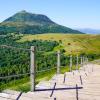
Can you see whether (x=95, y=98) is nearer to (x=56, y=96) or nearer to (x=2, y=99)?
(x=56, y=96)

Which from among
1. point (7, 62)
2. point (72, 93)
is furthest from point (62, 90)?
point (7, 62)

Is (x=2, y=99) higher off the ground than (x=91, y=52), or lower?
higher

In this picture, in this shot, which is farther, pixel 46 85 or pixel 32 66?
pixel 46 85

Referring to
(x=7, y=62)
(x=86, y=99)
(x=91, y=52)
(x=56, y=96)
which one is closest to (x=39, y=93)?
(x=56, y=96)

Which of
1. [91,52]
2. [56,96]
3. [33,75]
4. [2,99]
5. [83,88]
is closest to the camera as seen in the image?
[2,99]

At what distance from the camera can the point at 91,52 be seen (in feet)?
622

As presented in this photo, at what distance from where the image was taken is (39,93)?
1020 centimetres

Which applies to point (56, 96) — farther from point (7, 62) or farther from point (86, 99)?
point (7, 62)

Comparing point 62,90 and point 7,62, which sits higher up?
point 7,62

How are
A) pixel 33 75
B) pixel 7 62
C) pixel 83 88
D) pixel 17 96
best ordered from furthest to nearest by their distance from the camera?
1. pixel 7 62
2. pixel 83 88
3. pixel 33 75
4. pixel 17 96

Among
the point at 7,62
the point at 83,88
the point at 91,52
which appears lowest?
the point at 91,52

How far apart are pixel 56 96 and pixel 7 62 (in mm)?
3378

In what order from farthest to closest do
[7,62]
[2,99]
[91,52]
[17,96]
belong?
[91,52]
[7,62]
[17,96]
[2,99]

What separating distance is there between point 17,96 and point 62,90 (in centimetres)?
230
